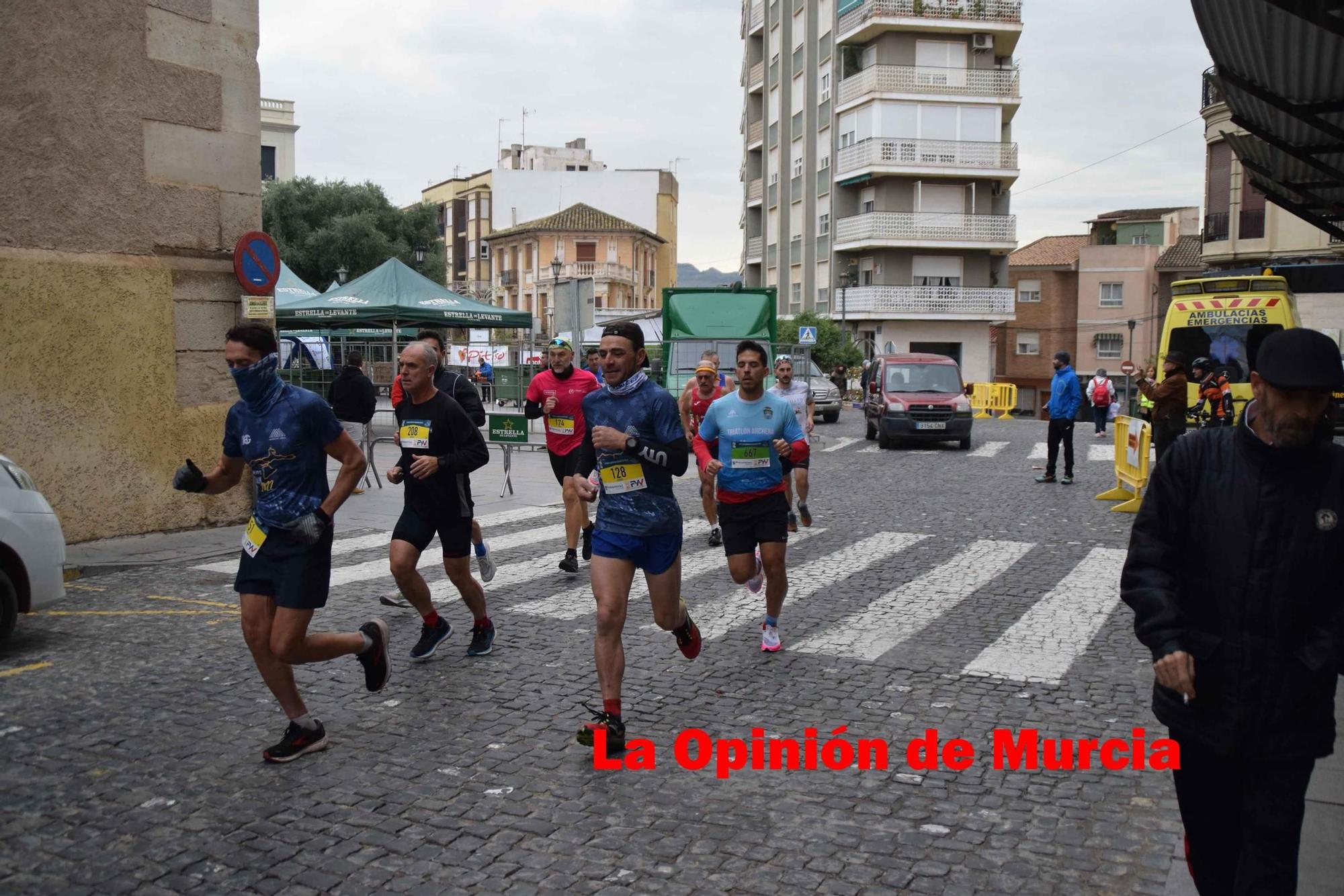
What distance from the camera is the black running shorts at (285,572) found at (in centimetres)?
517

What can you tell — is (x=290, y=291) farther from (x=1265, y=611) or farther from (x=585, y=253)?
(x=585, y=253)

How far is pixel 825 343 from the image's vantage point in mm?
44562

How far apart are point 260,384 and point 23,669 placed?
2790mm

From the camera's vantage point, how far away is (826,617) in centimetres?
822

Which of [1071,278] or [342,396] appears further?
[1071,278]

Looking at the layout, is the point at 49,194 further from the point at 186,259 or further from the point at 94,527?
the point at 94,527

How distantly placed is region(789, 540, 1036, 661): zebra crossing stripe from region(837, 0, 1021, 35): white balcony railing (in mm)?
42374

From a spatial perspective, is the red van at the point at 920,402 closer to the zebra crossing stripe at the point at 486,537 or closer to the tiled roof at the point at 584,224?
the zebra crossing stripe at the point at 486,537

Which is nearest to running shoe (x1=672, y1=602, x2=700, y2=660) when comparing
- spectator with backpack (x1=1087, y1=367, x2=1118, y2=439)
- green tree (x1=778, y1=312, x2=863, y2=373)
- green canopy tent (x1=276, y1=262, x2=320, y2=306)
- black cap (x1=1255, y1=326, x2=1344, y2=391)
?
black cap (x1=1255, y1=326, x2=1344, y2=391)

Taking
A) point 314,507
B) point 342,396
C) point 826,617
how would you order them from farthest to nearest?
point 342,396 → point 826,617 → point 314,507

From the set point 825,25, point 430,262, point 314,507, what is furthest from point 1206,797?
point 430,262

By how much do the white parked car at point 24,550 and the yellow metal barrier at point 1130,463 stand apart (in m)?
10.6

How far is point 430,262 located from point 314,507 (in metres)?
55.4

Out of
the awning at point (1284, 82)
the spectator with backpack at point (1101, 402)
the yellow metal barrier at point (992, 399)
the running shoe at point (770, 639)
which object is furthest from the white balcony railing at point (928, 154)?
the running shoe at point (770, 639)
